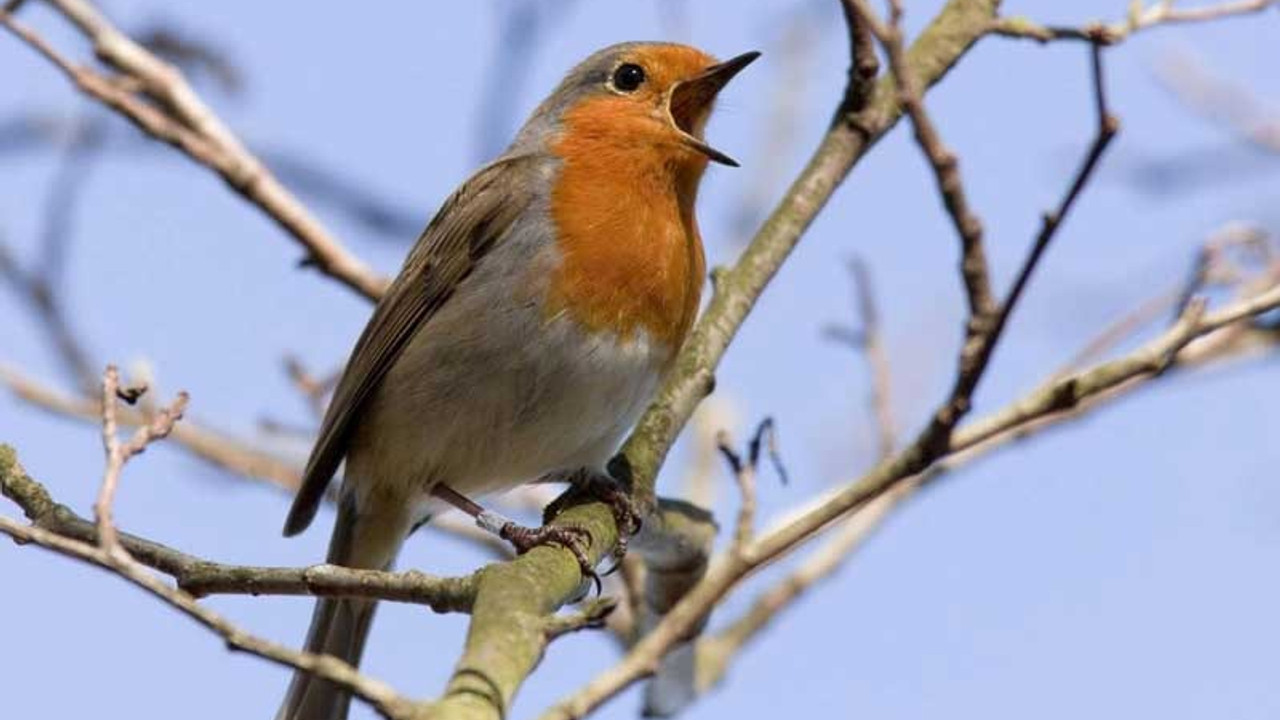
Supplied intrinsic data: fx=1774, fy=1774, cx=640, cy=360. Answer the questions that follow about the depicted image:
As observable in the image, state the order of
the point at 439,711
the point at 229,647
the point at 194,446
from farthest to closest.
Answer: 1. the point at 194,446
2. the point at 229,647
3. the point at 439,711

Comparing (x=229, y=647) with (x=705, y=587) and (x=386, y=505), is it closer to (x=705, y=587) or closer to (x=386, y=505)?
(x=705, y=587)

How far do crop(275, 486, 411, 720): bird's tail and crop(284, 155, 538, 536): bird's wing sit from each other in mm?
171

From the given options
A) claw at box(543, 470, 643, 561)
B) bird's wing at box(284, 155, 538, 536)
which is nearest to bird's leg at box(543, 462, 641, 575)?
claw at box(543, 470, 643, 561)

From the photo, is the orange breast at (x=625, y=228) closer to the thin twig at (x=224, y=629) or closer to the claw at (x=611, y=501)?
the claw at (x=611, y=501)

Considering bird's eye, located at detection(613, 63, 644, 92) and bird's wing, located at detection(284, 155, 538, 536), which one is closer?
bird's wing, located at detection(284, 155, 538, 536)

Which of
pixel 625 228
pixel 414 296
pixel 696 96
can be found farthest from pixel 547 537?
pixel 696 96

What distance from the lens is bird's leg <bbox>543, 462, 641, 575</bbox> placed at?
4848mm

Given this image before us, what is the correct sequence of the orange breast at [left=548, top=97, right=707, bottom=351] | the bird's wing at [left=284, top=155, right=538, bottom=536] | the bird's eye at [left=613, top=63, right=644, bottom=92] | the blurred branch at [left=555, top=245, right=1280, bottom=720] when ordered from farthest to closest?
the bird's eye at [left=613, top=63, right=644, bottom=92] → the bird's wing at [left=284, top=155, right=538, bottom=536] → the orange breast at [left=548, top=97, right=707, bottom=351] → the blurred branch at [left=555, top=245, right=1280, bottom=720]

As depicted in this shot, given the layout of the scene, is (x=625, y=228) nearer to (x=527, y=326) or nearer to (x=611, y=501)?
(x=527, y=326)

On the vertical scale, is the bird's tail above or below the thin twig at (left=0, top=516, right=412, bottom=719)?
above

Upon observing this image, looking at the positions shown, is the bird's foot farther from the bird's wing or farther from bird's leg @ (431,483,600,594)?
the bird's wing

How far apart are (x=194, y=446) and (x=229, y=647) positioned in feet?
12.0

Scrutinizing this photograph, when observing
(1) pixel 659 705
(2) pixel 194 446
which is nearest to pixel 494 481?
(1) pixel 659 705

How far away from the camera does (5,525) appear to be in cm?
319
